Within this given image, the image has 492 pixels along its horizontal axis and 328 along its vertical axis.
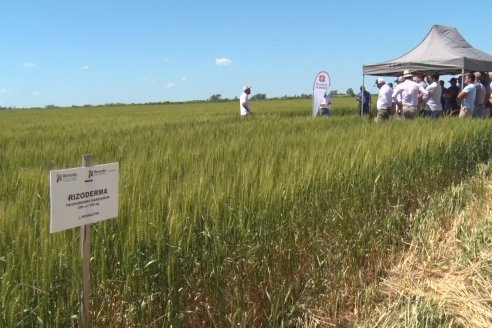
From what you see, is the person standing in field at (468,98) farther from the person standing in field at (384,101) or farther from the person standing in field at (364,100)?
the person standing in field at (364,100)

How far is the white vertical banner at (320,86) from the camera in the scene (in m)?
12.9

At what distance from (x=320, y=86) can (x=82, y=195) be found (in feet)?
38.8

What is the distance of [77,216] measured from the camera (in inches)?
64.1

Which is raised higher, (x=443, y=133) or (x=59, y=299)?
(x=443, y=133)

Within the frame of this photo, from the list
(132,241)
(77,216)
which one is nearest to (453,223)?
(132,241)

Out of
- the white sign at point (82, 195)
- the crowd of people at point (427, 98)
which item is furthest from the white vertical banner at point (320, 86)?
the white sign at point (82, 195)

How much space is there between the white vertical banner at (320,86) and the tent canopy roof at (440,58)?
142 cm

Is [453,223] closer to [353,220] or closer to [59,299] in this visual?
[353,220]

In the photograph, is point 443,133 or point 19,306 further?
point 443,133

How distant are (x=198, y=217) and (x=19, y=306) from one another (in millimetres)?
883

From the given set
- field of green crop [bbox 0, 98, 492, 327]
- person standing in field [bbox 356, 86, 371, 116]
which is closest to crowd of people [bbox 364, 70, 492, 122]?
person standing in field [bbox 356, 86, 371, 116]

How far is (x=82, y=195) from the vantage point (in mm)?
1658

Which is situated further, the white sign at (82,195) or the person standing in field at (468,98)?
the person standing in field at (468,98)

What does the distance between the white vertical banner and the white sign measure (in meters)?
11.4
